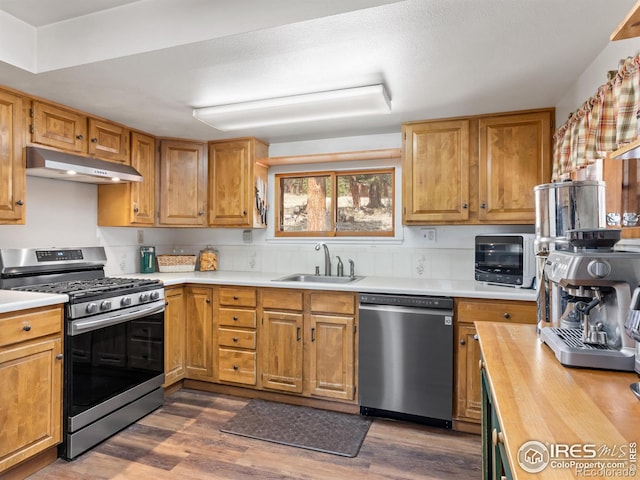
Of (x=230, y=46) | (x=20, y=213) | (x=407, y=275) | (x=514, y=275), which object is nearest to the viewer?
(x=230, y=46)

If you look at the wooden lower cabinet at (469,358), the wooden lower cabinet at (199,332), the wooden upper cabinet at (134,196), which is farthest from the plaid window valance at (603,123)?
the wooden upper cabinet at (134,196)

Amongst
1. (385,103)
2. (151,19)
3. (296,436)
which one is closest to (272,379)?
(296,436)

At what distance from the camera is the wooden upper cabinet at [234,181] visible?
3.41 metres

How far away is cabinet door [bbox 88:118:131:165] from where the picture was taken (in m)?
2.83

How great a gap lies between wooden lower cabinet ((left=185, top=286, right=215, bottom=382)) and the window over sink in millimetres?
930

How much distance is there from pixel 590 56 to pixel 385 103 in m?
1.06

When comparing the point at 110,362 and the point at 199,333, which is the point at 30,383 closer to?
the point at 110,362

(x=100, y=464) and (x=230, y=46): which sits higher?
(x=230, y=46)

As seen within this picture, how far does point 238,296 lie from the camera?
3049 millimetres

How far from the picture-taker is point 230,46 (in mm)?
1839

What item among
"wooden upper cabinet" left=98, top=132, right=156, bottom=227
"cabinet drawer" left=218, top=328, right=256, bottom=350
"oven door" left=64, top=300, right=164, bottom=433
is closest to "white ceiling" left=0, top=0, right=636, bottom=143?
"wooden upper cabinet" left=98, top=132, right=156, bottom=227

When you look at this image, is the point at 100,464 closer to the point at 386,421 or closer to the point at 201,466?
the point at 201,466

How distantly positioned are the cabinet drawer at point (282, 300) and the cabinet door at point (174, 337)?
0.72m

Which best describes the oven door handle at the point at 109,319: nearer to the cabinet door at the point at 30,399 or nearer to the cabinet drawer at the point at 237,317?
the cabinet door at the point at 30,399
